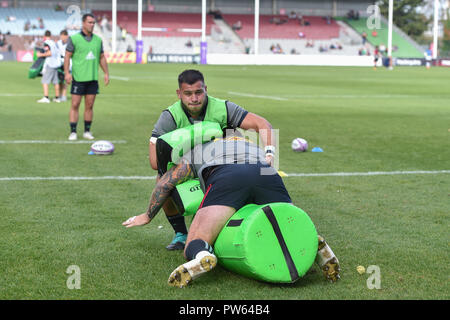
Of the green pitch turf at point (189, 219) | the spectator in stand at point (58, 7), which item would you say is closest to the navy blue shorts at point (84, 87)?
the green pitch turf at point (189, 219)

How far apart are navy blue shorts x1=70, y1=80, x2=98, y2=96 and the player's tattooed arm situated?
746 centimetres

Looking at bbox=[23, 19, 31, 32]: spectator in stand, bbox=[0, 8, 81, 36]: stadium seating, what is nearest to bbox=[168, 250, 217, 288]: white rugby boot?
bbox=[0, 8, 81, 36]: stadium seating

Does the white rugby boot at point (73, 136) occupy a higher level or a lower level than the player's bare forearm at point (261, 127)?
lower

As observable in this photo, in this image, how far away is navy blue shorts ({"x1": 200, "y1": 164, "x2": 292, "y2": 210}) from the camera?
202 inches

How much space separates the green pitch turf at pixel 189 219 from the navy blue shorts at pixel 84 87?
84 cm

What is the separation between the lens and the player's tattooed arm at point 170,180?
5.52m

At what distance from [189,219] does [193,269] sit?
2207 millimetres

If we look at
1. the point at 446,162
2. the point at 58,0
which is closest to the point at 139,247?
the point at 446,162

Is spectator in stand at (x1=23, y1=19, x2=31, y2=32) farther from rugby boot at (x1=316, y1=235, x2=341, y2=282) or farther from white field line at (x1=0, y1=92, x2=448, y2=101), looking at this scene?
rugby boot at (x1=316, y1=235, x2=341, y2=282)

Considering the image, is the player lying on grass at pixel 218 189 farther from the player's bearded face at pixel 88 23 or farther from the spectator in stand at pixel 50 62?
the spectator in stand at pixel 50 62

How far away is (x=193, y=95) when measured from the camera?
566cm

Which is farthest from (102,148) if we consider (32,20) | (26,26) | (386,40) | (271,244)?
(386,40)

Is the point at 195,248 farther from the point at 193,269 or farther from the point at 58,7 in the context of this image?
the point at 58,7

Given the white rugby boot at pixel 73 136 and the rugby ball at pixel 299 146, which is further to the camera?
the white rugby boot at pixel 73 136
